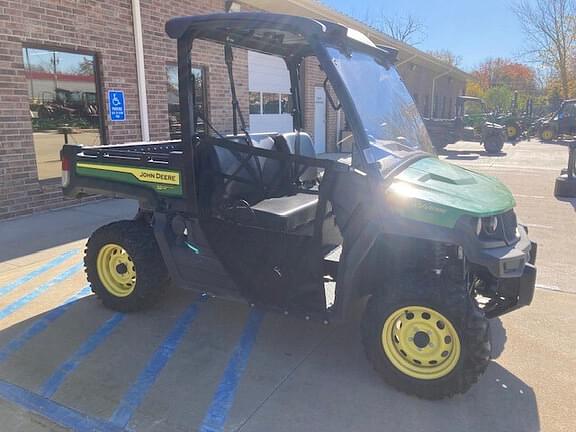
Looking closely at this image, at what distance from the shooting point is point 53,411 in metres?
2.62

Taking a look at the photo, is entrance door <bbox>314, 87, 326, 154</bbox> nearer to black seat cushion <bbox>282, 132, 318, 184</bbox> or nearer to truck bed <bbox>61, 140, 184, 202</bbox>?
black seat cushion <bbox>282, 132, 318, 184</bbox>

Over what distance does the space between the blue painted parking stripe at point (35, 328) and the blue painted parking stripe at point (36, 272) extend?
649mm

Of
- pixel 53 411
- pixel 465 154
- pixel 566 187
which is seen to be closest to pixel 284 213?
pixel 53 411

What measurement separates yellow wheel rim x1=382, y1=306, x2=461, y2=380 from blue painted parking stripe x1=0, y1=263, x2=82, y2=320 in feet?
10.1

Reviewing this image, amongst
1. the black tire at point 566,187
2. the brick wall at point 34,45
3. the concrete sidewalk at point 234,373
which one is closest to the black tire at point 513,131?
the black tire at point 566,187

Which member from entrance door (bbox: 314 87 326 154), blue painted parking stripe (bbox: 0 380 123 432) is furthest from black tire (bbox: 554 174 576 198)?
blue painted parking stripe (bbox: 0 380 123 432)

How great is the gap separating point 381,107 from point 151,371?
2336mm

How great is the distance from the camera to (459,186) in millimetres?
2951

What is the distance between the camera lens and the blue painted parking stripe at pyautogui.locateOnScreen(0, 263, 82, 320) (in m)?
3.87

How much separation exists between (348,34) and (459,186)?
119 cm

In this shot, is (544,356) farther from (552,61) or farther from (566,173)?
(552,61)

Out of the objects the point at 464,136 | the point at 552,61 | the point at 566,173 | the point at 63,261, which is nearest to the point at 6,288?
the point at 63,261

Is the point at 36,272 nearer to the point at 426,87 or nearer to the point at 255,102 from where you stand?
the point at 255,102

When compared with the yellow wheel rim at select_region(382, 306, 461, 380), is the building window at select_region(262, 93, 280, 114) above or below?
above
